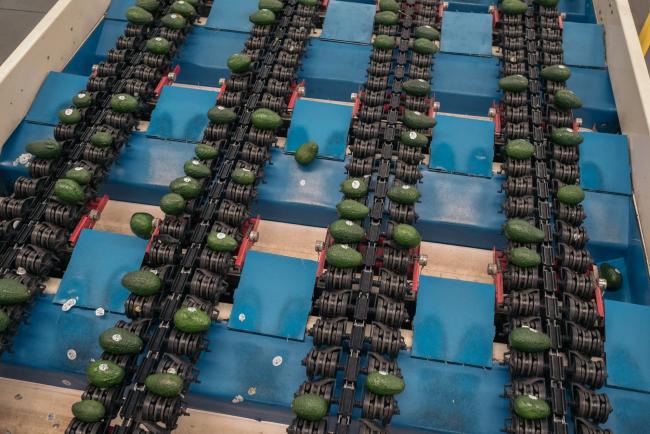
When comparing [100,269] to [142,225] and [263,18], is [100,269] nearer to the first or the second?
[142,225]

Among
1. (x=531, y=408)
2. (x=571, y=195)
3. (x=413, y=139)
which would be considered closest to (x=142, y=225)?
(x=413, y=139)

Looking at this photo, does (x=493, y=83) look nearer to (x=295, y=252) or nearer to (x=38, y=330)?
(x=295, y=252)

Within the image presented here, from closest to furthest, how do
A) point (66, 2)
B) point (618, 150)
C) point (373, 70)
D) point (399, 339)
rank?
point (399, 339)
point (618, 150)
point (373, 70)
point (66, 2)

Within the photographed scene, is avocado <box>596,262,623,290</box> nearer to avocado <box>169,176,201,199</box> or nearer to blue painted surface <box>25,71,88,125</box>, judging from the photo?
avocado <box>169,176,201,199</box>

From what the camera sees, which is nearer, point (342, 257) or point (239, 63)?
point (342, 257)

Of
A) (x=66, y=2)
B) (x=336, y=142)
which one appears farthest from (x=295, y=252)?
(x=66, y=2)

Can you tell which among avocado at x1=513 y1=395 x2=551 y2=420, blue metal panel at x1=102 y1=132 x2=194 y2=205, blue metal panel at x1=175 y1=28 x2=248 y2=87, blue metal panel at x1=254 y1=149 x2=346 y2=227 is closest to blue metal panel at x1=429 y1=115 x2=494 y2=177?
blue metal panel at x1=254 y1=149 x2=346 y2=227
